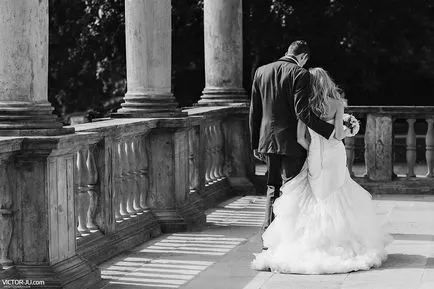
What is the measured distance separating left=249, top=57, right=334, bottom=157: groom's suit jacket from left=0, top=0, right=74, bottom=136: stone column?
7.20 ft

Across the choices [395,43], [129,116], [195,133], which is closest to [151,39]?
[129,116]

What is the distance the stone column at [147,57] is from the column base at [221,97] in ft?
11.7

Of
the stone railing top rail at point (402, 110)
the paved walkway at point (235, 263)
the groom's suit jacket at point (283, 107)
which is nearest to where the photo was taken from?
the paved walkway at point (235, 263)

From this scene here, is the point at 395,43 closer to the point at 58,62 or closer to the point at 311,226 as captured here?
the point at 58,62

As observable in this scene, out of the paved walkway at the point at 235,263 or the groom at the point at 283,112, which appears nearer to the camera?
the paved walkway at the point at 235,263

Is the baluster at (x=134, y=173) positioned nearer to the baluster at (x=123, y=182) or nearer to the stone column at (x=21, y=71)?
the baluster at (x=123, y=182)

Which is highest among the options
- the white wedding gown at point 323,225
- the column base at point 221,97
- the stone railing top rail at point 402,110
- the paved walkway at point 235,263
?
the column base at point 221,97

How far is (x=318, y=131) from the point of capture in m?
10.3

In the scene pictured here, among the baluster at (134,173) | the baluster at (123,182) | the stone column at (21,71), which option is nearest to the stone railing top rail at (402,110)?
the baluster at (134,173)

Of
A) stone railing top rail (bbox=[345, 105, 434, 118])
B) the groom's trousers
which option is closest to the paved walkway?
the groom's trousers

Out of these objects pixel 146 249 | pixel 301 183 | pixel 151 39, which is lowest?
pixel 146 249

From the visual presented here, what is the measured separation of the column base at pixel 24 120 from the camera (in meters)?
8.87

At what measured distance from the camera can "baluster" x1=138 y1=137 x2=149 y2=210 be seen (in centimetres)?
1248

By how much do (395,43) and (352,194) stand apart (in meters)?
13.7
